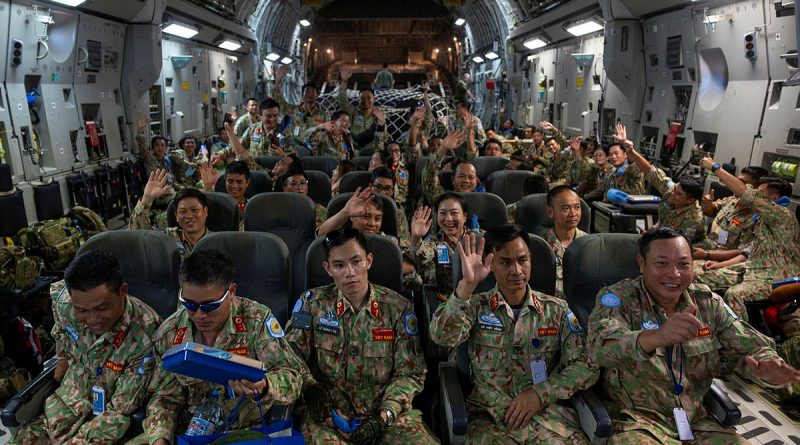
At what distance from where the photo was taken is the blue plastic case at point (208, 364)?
6.93ft

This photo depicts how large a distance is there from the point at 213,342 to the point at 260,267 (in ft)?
2.53

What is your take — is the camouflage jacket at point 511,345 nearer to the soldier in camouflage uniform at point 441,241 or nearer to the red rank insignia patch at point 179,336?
the soldier in camouflage uniform at point 441,241

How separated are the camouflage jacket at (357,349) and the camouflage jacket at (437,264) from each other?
1013mm

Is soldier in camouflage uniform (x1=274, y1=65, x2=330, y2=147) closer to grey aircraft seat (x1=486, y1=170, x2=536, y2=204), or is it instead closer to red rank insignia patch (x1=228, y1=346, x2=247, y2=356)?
grey aircraft seat (x1=486, y1=170, x2=536, y2=204)

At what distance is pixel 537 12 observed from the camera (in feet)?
43.0

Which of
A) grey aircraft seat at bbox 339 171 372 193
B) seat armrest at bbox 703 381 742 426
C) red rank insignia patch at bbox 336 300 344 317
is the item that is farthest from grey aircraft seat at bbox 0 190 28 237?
seat armrest at bbox 703 381 742 426

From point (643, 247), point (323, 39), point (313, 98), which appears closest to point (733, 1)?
point (643, 247)

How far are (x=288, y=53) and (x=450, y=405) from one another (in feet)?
70.6

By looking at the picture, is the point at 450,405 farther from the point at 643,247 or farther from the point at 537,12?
the point at 537,12

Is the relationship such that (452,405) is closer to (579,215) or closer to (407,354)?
(407,354)

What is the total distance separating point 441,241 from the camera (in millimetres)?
4449

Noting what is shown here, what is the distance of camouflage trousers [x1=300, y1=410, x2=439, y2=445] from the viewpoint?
2766mm

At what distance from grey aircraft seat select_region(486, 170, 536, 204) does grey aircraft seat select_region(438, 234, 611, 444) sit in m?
3.32

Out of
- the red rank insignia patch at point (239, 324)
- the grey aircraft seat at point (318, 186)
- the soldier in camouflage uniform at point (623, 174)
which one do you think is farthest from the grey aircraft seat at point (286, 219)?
the soldier in camouflage uniform at point (623, 174)
